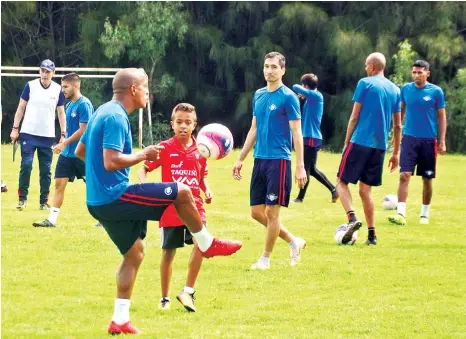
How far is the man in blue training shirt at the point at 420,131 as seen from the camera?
13.8 m

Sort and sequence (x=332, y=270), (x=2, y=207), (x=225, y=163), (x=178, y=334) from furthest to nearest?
(x=225, y=163) < (x=2, y=207) < (x=332, y=270) < (x=178, y=334)

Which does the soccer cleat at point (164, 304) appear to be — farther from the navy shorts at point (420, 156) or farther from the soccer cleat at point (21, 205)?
the soccer cleat at point (21, 205)

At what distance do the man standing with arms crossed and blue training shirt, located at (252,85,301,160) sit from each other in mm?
5260

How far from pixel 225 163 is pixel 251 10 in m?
18.4

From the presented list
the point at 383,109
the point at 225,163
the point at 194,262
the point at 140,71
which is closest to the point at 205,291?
the point at 194,262

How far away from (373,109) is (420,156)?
2610 millimetres

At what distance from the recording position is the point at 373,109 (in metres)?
11.5

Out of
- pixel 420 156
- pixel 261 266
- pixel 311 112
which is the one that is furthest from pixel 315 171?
pixel 261 266

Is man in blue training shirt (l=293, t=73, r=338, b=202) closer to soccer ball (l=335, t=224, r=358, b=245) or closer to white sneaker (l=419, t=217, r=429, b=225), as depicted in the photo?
white sneaker (l=419, t=217, r=429, b=225)

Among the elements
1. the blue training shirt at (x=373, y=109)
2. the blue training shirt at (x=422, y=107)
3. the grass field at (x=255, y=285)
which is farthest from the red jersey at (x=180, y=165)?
the blue training shirt at (x=422, y=107)

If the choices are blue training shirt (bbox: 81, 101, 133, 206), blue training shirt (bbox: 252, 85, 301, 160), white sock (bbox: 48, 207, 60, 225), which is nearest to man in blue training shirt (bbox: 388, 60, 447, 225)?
blue training shirt (bbox: 252, 85, 301, 160)

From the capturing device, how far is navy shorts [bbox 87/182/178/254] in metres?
6.77

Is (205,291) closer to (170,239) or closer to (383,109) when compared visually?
(170,239)

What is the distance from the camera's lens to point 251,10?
44.1 meters
